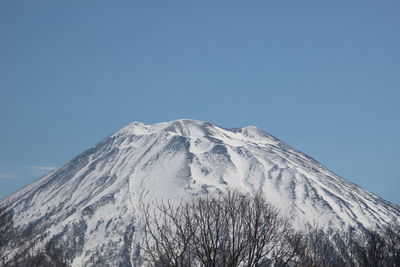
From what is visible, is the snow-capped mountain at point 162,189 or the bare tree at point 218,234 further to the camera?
the snow-capped mountain at point 162,189

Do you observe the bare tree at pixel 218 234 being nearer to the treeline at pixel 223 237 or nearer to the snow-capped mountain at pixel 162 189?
the treeline at pixel 223 237

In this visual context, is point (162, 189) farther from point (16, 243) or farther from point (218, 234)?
point (218, 234)

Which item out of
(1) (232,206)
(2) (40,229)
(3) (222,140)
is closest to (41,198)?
(2) (40,229)

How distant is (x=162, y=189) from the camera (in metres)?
164

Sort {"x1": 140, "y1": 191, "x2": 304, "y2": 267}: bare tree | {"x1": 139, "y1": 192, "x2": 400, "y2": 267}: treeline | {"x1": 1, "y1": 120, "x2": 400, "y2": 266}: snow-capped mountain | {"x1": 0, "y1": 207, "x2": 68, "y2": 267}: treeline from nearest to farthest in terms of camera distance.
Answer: {"x1": 140, "y1": 191, "x2": 304, "y2": 267}: bare tree
{"x1": 139, "y1": 192, "x2": 400, "y2": 267}: treeline
{"x1": 0, "y1": 207, "x2": 68, "y2": 267}: treeline
{"x1": 1, "y1": 120, "x2": 400, "y2": 266}: snow-capped mountain

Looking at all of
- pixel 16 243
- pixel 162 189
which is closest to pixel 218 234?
pixel 16 243

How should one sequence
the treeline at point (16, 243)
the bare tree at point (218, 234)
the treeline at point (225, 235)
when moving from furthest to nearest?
the treeline at point (16, 243) < the treeline at point (225, 235) < the bare tree at point (218, 234)

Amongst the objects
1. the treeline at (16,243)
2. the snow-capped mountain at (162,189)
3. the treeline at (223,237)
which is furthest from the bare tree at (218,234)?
the snow-capped mountain at (162,189)

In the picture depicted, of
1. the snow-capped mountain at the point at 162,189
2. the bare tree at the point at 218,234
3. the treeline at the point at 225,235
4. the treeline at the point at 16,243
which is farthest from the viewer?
the snow-capped mountain at the point at 162,189

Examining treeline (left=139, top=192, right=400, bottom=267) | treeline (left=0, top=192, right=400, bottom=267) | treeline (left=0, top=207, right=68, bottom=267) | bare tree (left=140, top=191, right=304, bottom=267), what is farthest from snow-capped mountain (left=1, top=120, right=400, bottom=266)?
bare tree (left=140, top=191, right=304, bottom=267)

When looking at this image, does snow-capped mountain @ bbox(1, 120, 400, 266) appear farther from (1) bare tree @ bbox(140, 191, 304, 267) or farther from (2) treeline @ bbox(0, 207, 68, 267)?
(1) bare tree @ bbox(140, 191, 304, 267)

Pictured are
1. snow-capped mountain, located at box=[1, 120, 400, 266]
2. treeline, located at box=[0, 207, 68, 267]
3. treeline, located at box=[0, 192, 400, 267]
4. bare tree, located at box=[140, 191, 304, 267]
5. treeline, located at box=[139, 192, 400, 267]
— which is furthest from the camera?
snow-capped mountain, located at box=[1, 120, 400, 266]

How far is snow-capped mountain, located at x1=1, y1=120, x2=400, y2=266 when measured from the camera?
141m

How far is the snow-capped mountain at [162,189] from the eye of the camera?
14102cm
